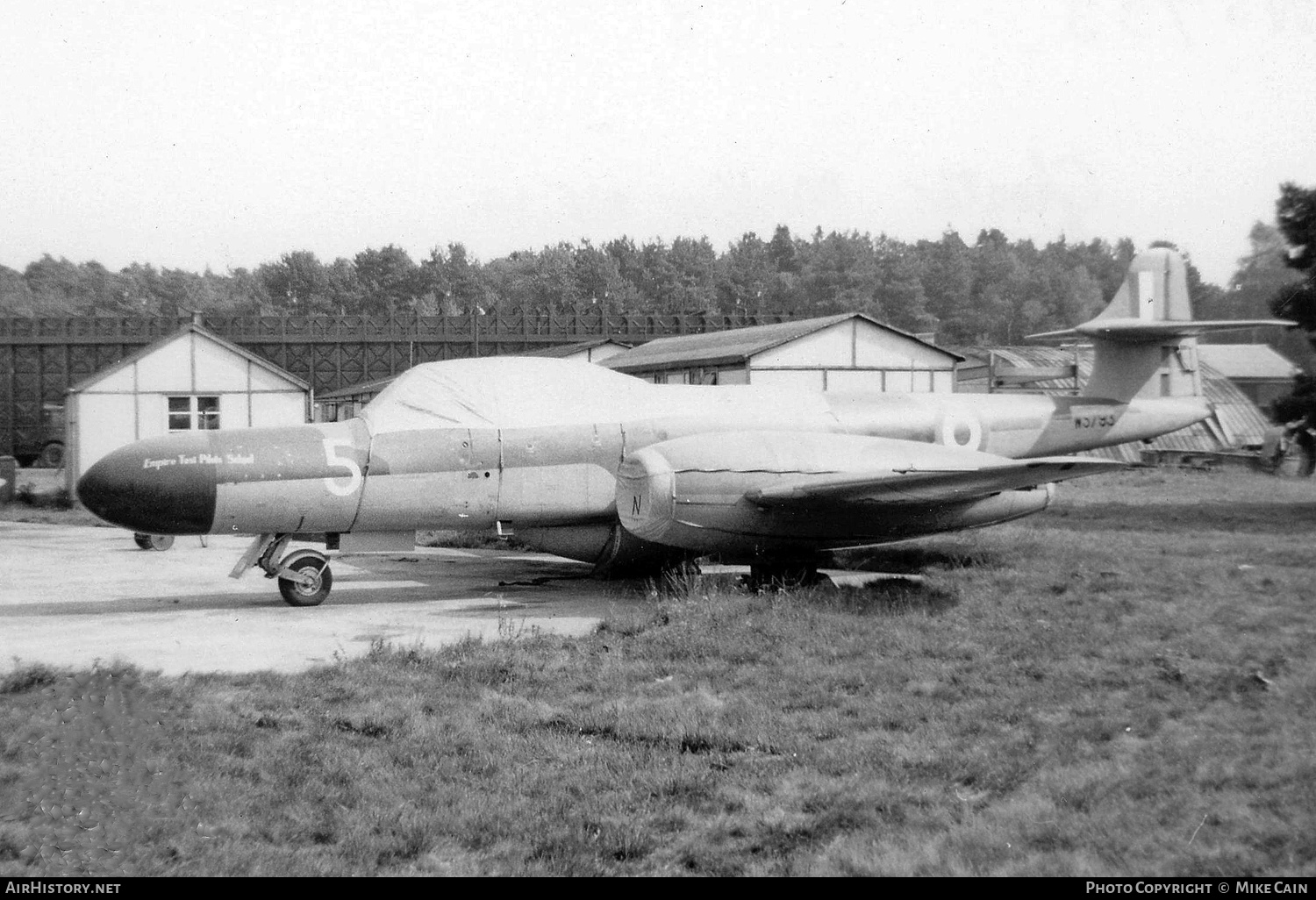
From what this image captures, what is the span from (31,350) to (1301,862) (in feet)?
161

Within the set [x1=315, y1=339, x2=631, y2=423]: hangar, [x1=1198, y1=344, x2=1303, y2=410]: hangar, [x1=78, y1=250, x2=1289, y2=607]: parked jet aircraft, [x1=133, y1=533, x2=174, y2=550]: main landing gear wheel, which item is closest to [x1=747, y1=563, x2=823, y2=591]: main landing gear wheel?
[x1=78, y1=250, x2=1289, y2=607]: parked jet aircraft

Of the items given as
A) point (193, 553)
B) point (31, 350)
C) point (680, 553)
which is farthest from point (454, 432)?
point (31, 350)

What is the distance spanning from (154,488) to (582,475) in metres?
4.01

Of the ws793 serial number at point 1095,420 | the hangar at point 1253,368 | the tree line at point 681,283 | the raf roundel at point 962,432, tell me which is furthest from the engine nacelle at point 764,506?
the tree line at point 681,283

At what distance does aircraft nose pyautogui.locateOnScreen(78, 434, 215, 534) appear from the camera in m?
10.3

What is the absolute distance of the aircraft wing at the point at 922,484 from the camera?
9.88 m

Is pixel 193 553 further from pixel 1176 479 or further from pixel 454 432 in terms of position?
pixel 1176 479

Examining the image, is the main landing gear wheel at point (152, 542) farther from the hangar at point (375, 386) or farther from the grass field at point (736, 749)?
the hangar at point (375, 386)

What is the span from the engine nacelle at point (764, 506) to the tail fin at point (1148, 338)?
4539mm

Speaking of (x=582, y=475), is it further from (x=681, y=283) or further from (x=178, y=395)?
(x=681, y=283)

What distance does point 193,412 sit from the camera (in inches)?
1088

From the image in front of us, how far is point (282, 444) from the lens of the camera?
10914 mm

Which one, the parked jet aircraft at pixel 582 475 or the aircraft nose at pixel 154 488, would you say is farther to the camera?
the parked jet aircraft at pixel 582 475

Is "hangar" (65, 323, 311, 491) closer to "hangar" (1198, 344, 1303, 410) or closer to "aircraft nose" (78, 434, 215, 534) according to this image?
"aircraft nose" (78, 434, 215, 534)
